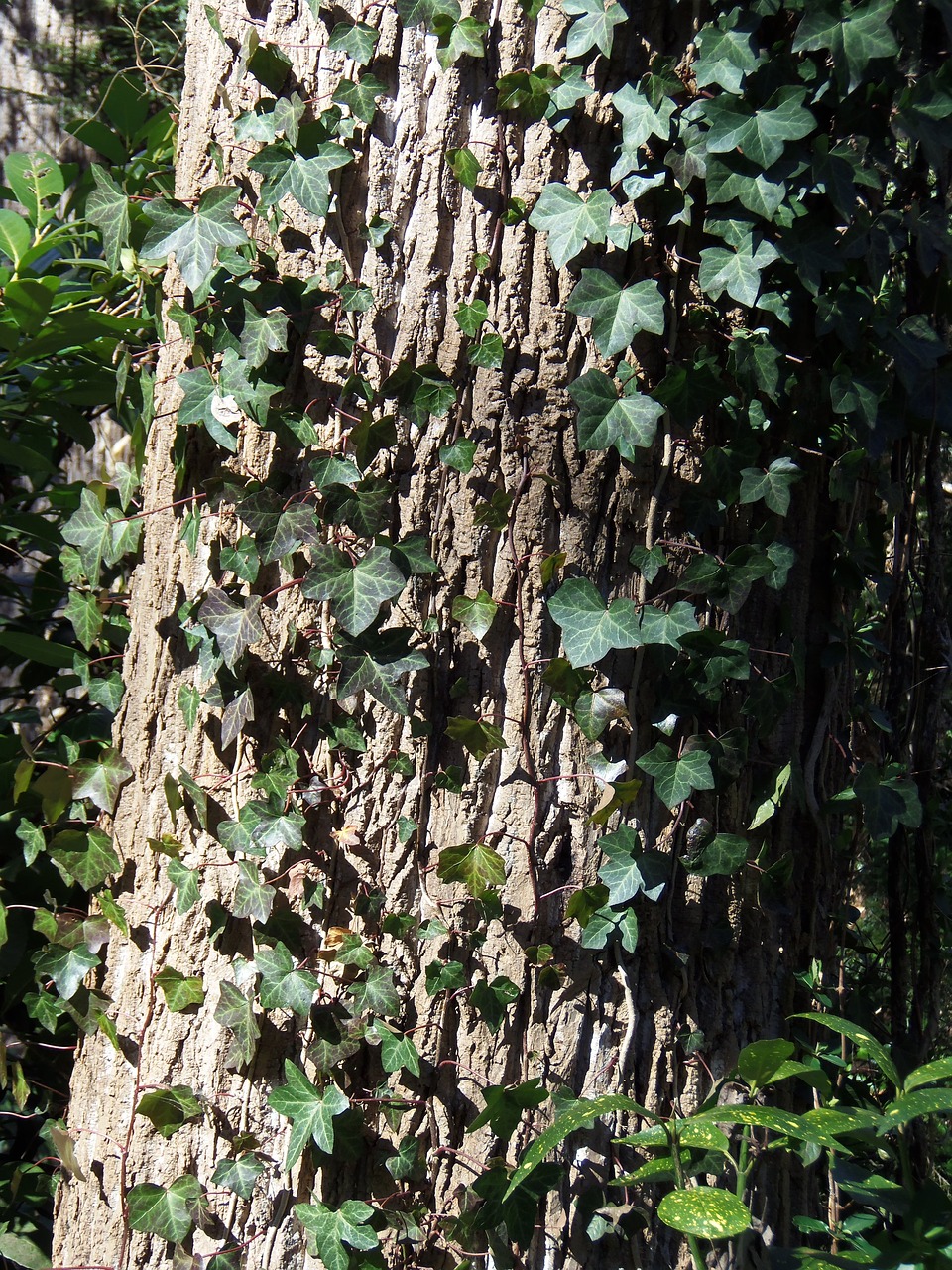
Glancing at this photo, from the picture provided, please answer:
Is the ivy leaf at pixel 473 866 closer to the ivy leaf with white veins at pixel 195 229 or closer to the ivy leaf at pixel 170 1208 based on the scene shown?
the ivy leaf at pixel 170 1208

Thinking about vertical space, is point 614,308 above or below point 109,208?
below

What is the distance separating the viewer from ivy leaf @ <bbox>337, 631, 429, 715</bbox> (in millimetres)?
1146

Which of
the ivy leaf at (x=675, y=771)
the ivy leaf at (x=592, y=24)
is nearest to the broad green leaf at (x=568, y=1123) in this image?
the ivy leaf at (x=675, y=771)

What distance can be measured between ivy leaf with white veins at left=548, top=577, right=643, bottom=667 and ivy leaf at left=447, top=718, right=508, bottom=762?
0.45ft

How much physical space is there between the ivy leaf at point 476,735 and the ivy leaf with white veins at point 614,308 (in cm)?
48

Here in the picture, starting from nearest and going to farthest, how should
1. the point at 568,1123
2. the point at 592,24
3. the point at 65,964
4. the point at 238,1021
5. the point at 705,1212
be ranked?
the point at 705,1212
the point at 568,1123
the point at 592,24
the point at 238,1021
the point at 65,964

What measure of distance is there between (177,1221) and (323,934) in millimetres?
426

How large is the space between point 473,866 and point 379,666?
0.92 feet

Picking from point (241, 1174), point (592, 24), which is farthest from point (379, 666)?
point (592, 24)

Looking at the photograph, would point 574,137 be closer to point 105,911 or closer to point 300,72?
point 300,72

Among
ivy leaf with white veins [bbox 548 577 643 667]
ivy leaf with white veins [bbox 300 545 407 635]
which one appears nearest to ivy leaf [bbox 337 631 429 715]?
ivy leaf with white veins [bbox 300 545 407 635]

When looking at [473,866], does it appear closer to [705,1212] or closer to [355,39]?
[705,1212]

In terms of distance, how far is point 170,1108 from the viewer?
126 cm

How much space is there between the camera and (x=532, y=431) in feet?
3.91
